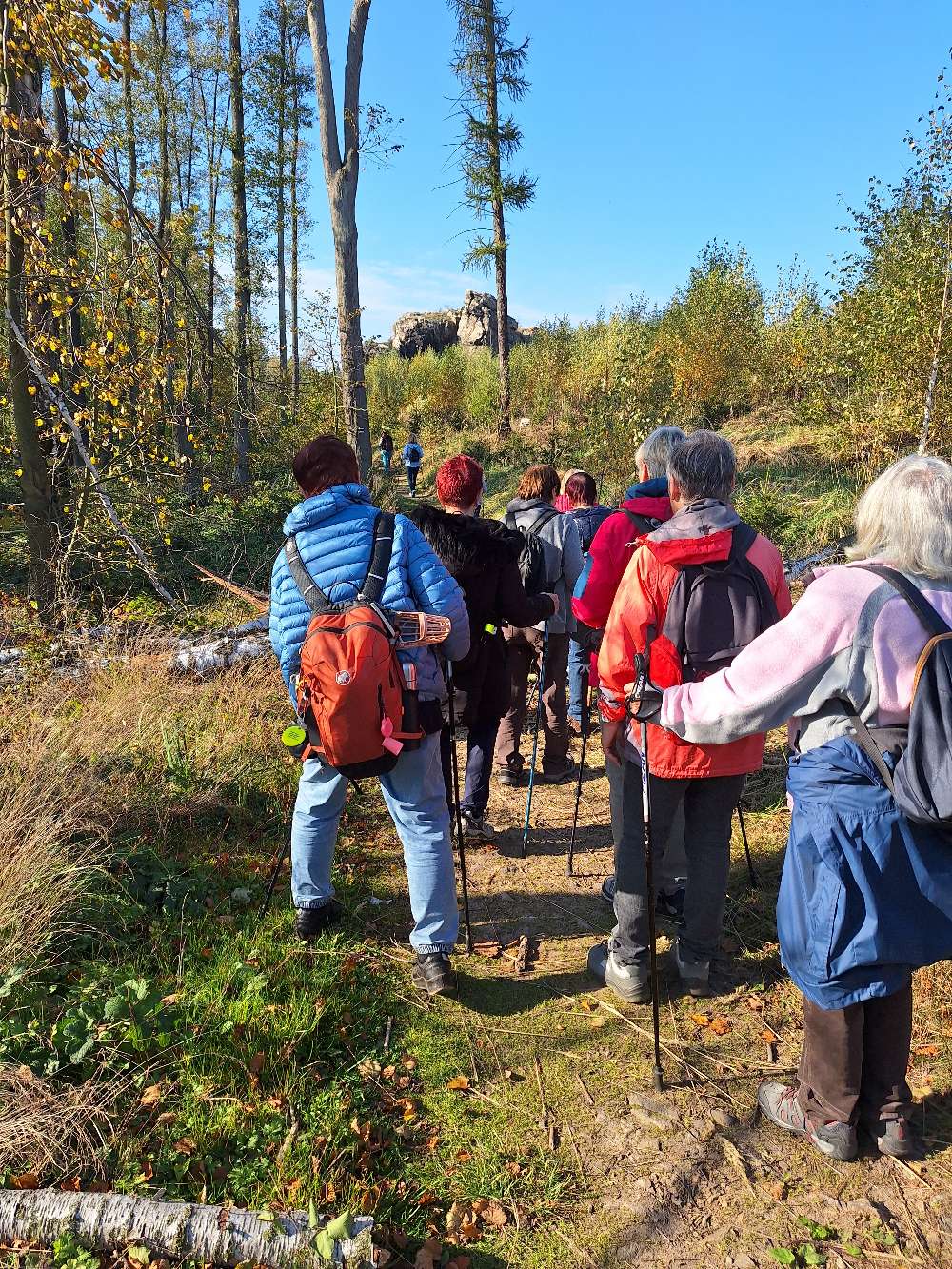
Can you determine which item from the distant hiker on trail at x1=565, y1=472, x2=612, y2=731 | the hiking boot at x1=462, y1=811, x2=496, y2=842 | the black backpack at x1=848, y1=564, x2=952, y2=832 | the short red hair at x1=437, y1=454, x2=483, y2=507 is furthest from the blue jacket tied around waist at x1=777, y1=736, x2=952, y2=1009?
the distant hiker on trail at x1=565, y1=472, x2=612, y2=731

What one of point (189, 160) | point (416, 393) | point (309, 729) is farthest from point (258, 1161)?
point (416, 393)

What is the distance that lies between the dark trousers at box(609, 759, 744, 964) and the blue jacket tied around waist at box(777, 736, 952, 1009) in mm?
819

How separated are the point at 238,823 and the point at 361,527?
2.35m

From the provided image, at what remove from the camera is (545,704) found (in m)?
5.58

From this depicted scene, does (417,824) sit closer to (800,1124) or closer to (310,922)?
(310,922)

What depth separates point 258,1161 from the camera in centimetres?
233

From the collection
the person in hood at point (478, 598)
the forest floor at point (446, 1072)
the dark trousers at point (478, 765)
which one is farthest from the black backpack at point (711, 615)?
the dark trousers at point (478, 765)

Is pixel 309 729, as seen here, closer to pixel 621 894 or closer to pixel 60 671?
pixel 621 894

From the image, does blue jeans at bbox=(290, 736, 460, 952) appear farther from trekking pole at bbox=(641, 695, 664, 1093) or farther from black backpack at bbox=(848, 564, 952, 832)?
black backpack at bbox=(848, 564, 952, 832)

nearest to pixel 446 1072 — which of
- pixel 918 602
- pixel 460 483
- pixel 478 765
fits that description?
pixel 478 765

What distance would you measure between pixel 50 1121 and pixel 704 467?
10.1ft

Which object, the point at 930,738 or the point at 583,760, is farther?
the point at 583,760

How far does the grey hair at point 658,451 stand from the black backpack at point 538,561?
1609 mm

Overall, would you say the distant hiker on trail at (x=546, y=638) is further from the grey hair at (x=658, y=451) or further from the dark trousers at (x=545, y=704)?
the grey hair at (x=658, y=451)
